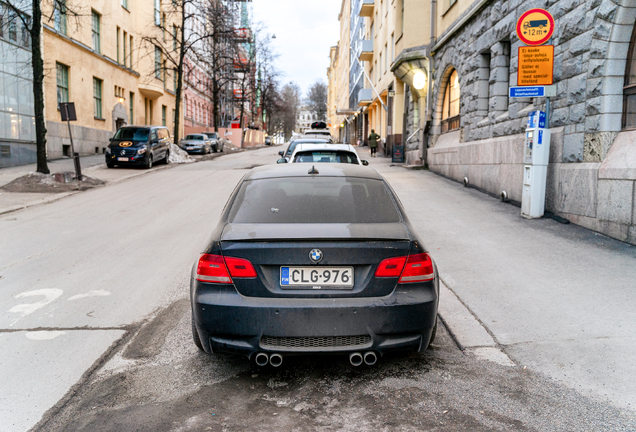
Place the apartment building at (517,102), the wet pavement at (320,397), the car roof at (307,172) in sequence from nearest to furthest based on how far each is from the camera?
the wet pavement at (320,397) < the car roof at (307,172) < the apartment building at (517,102)

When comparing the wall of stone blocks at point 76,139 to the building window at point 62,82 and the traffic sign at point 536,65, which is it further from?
the traffic sign at point 536,65

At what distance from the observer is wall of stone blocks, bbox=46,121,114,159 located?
2586 cm

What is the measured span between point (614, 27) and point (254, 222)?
7704 mm

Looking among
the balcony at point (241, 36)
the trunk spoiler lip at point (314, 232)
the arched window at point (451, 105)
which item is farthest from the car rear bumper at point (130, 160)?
the trunk spoiler lip at point (314, 232)

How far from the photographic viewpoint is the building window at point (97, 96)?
3148 cm

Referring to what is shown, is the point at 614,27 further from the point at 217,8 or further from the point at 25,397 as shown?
the point at 217,8

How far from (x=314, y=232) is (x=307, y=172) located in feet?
3.54

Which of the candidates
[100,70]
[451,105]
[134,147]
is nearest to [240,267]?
[451,105]

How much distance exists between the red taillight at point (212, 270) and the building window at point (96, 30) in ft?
104

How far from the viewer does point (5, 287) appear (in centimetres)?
624

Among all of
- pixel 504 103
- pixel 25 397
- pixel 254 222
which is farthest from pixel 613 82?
pixel 25 397

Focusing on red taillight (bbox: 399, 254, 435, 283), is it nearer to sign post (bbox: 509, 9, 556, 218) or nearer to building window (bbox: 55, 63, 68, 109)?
sign post (bbox: 509, 9, 556, 218)

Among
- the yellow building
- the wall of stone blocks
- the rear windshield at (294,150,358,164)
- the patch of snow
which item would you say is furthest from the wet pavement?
the patch of snow

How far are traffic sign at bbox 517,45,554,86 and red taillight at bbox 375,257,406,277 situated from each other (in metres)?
7.33
